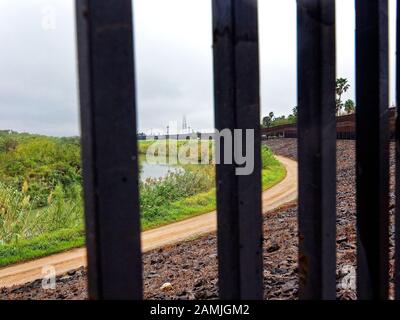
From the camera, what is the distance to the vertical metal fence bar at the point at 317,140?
1220 mm

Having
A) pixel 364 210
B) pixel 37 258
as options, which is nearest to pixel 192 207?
pixel 37 258

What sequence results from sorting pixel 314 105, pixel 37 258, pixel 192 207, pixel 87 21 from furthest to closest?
pixel 192 207 < pixel 37 258 < pixel 314 105 < pixel 87 21

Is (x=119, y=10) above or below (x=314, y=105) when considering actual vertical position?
above

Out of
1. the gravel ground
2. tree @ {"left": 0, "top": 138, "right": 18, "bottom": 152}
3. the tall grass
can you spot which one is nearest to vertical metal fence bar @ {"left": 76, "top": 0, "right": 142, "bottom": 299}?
the gravel ground

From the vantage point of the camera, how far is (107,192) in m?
0.86

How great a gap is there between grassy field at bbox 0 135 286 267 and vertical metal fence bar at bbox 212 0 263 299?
35.0 ft

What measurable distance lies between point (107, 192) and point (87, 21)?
428 mm

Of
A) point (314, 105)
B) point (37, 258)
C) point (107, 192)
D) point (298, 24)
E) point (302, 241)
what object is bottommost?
point (37, 258)

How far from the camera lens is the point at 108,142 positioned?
0.86 m

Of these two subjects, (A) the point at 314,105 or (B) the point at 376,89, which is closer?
(A) the point at 314,105

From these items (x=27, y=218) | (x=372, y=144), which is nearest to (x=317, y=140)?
(x=372, y=144)

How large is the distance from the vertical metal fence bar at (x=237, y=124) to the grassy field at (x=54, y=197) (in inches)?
420

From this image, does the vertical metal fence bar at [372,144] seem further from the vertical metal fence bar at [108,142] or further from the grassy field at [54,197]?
the grassy field at [54,197]
